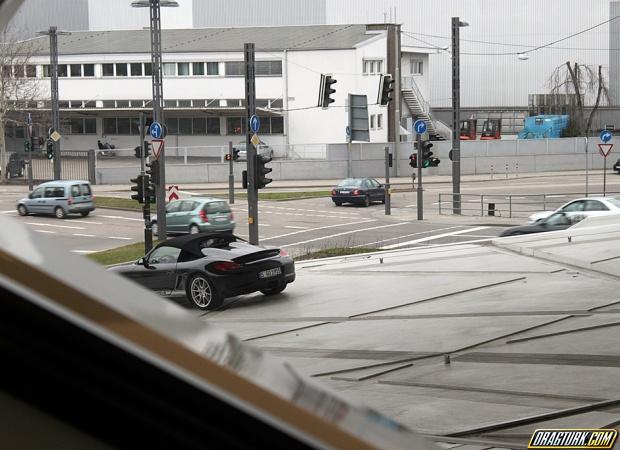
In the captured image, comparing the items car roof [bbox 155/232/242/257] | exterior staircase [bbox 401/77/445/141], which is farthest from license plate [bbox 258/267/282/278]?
exterior staircase [bbox 401/77/445/141]

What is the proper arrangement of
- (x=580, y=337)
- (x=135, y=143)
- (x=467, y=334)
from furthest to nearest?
(x=135, y=143), (x=467, y=334), (x=580, y=337)

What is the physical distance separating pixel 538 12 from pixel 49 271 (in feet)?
245

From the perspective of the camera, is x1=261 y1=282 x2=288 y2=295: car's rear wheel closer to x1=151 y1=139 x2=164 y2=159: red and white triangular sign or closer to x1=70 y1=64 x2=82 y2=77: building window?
x1=151 y1=139 x2=164 y2=159: red and white triangular sign

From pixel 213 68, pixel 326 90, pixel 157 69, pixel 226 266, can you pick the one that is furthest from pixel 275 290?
pixel 213 68

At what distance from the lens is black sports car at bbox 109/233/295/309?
55.1ft

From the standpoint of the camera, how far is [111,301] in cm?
132

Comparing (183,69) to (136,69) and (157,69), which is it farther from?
(157,69)

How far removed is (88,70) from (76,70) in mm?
1277

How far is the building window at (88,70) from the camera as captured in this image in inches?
2315

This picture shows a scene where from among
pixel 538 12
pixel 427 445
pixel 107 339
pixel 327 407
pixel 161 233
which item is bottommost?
pixel 161 233

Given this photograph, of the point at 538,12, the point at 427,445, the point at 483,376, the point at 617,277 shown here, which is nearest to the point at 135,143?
the point at 538,12

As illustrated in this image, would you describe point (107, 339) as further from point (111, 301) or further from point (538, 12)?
point (538, 12)

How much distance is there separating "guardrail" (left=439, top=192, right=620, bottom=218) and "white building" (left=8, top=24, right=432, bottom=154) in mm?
14369

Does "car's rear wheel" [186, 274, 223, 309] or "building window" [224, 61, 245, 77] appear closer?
"car's rear wheel" [186, 274, 223, 309]
